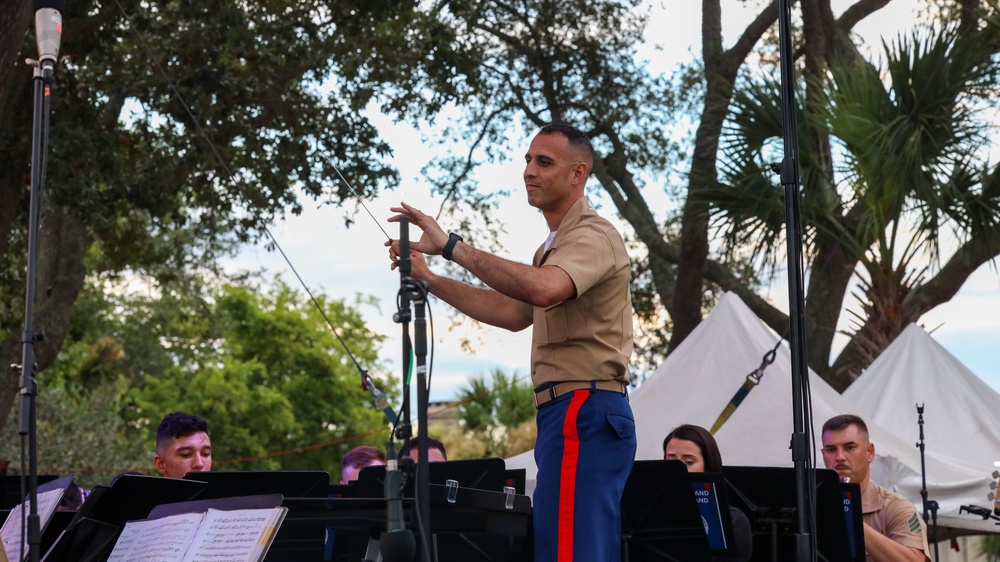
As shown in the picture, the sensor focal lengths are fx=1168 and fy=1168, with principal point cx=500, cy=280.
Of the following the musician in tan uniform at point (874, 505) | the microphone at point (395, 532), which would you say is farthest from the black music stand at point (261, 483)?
the musician in tan uniform at point (874, 505)

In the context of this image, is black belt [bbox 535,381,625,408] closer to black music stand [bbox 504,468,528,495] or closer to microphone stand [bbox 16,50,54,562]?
microphone stand [bbox 16,50,54,562]

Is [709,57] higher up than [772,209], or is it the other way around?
[709,57]

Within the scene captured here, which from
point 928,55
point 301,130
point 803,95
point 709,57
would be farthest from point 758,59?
point 301,130

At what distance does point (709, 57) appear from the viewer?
17750 millimetres

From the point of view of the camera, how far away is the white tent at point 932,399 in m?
10.5

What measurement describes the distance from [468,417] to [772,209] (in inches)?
751

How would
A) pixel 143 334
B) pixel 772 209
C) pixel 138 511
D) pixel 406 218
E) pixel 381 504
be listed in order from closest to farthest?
pixel 406 218 → pixel 381 504 → pixel 138 511 → pixel 772 209 → pixel 143 334

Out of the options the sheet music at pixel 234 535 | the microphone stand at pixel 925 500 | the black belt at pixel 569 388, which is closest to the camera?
the sheet music at pixel 234 535

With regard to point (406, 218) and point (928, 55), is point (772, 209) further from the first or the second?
point (406, 218)

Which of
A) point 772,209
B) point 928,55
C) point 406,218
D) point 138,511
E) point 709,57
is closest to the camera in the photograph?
point 406,218

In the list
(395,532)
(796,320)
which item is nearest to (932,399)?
(796,320)

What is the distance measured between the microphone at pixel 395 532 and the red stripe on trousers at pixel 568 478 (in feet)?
2.30

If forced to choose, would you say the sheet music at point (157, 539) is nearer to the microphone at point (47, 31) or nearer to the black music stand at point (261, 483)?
the black music stand at point (261, 483)

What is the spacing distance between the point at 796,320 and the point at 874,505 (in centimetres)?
295
